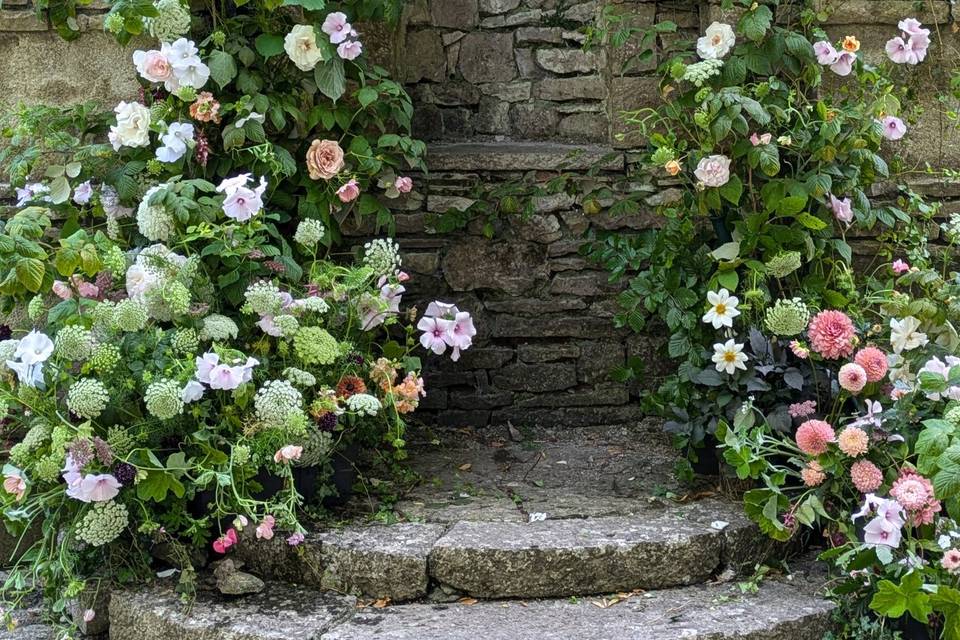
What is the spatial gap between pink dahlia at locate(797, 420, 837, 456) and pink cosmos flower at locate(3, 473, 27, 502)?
211 centimetres

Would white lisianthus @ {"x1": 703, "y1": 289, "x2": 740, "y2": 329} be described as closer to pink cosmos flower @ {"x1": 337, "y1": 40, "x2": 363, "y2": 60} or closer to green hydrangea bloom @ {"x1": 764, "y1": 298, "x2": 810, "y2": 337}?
green hydrangea bloom @ {"x1": 764, "y1": 298, "x2": 810, "y2": 337}

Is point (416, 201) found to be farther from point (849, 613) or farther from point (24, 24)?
point (849, 613)

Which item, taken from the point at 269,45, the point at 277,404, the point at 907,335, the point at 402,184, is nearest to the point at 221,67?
the point at 269,45

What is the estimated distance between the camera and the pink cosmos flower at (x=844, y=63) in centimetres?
338

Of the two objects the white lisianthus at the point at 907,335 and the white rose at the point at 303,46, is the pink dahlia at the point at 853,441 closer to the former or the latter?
the white lisianthus at the point at 907,335

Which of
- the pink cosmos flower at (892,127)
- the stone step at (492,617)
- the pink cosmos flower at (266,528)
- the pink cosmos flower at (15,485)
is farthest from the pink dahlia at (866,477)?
the pink cosmos flower at (15,485)

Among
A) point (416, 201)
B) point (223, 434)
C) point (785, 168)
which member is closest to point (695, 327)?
point (785, 168)

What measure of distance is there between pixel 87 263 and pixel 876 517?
2.10 m

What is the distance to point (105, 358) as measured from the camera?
9.76ft

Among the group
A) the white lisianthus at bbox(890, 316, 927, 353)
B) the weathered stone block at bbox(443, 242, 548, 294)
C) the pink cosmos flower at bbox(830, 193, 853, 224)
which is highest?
the pink cosmos flower at bbox(830, 193, 853, 224)

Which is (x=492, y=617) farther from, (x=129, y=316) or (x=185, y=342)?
(x=129, y=316)

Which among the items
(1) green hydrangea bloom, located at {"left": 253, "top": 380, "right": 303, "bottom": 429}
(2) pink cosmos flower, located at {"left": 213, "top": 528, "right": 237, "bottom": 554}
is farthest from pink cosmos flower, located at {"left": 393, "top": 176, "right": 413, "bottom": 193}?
(2) pink cosmos flower, located at {"left": 213, "top": 528, "right": 237, "bottom": 554}

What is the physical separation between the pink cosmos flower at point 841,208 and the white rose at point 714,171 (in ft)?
1.16

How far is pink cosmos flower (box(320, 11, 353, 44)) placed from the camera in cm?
348
